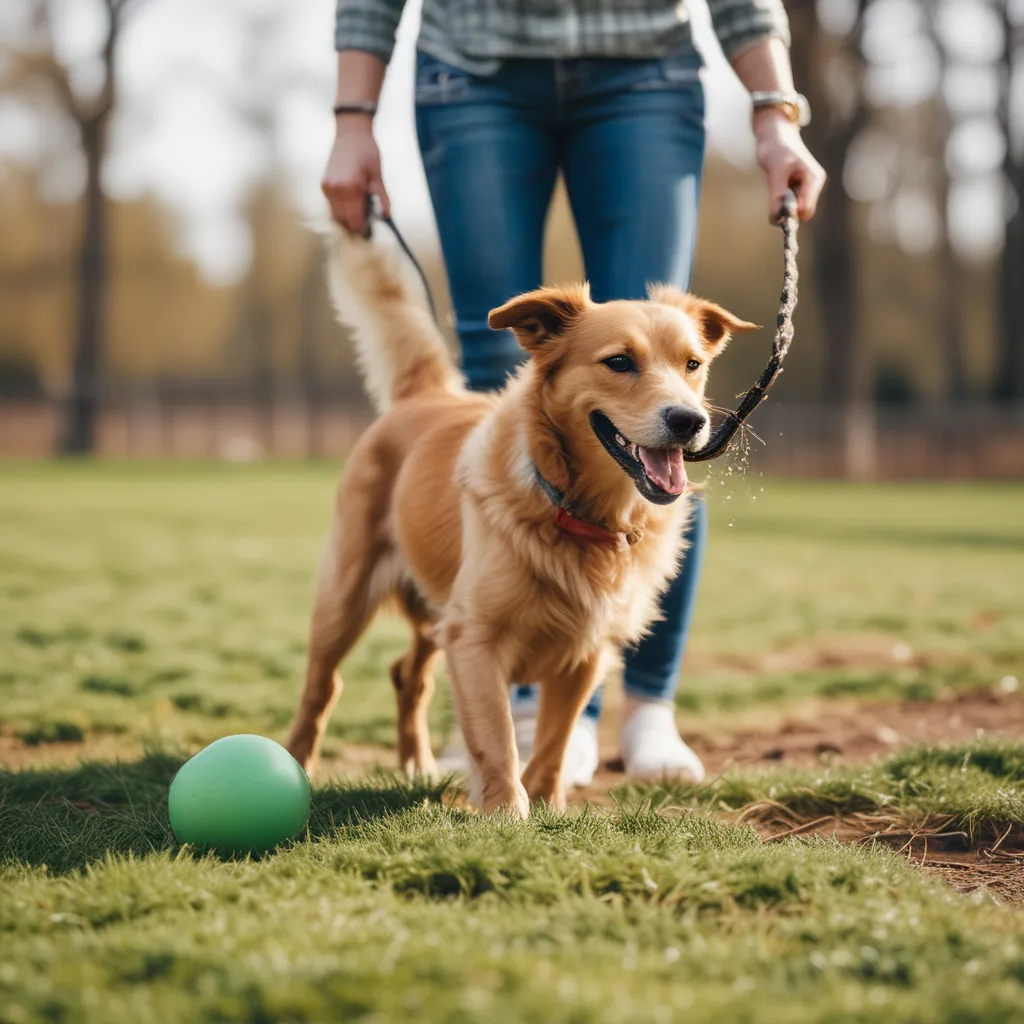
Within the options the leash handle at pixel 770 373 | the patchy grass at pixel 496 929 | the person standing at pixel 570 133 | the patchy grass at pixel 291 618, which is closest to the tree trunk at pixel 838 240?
the patchy grass at pixel 291 618

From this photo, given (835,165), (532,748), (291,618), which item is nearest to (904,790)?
(532,748)

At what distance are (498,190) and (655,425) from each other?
1.00 meters

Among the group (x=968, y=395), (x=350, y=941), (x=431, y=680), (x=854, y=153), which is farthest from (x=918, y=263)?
(x=350, y=941)

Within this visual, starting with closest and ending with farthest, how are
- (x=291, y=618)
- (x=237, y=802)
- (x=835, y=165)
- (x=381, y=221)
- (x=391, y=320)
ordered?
(x=237, y=802) → (x=381, y=221) → (x=391, y=320) → (x=291, y=618) → (x=835, y=165)

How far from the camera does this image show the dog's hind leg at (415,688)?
3.85 m

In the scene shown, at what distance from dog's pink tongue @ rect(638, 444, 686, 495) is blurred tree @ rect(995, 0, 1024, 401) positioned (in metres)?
24.7

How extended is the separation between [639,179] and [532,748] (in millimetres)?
1713

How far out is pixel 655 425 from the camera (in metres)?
2.88

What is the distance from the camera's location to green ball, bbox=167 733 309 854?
2.46m

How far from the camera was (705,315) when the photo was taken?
3348 millimetres

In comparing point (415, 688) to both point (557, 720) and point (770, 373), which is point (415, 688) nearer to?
point (557, 720)

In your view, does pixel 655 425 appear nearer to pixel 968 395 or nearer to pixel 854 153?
pixel 854 153

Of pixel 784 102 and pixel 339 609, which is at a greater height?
pixel 784 102

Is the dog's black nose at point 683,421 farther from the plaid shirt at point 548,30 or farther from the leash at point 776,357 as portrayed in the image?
the plaid shirt at point 548,30
